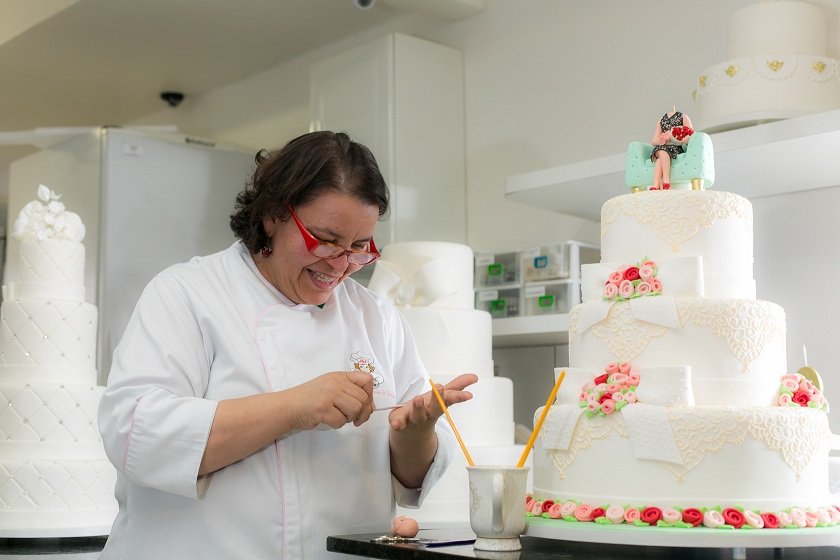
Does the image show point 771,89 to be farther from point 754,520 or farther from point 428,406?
point 428,406

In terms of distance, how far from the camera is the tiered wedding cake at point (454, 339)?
2543 millimetres

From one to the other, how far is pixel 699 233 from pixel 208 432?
0.89m

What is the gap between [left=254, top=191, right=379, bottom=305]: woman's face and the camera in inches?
60.9

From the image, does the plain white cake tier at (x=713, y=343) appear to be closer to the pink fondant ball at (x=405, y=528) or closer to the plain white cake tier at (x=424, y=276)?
the pink fondant ball at (x=405, y=528)

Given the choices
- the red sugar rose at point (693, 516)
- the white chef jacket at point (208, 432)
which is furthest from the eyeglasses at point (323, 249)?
the red sugar rose at point (693, 516)

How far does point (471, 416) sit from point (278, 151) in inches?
45.2

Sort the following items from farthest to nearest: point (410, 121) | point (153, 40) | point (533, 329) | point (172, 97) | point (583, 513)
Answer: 1. point (172, 97)
2. point (153, 40)
3. point (410, 121)
4. point (533, 329)
5. point (583, 513)

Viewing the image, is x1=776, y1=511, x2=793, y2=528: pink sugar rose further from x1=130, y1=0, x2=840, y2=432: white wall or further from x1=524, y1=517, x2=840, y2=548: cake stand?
x1=130, y1=0, x2=840, y2=432: white wall

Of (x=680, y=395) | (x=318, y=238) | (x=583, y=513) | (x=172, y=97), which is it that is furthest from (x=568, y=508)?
(x=172, y=97)

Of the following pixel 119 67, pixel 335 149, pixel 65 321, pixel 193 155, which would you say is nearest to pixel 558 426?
pixel 335 149

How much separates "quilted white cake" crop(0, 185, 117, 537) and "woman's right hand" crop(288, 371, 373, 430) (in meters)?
1.39

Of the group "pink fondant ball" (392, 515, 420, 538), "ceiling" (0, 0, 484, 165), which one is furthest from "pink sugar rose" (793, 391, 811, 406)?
"ceiling" (0, 0, 484, 165)

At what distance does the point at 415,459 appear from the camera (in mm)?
1639

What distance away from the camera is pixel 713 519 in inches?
59.3
